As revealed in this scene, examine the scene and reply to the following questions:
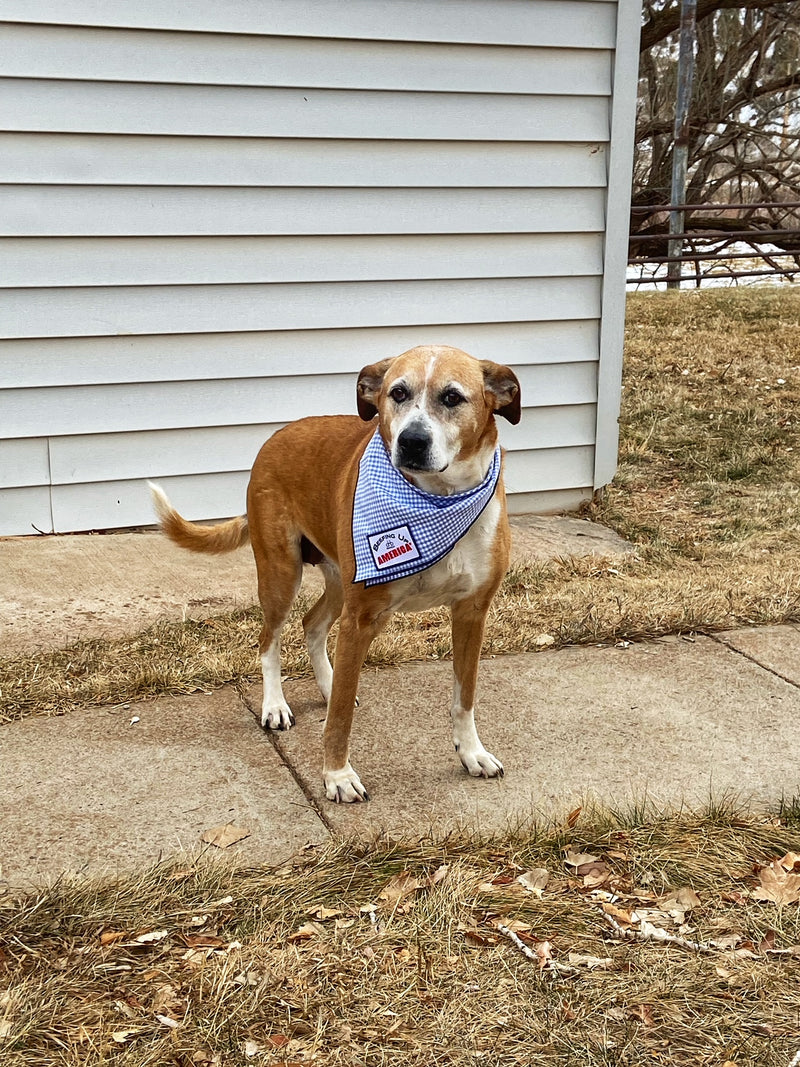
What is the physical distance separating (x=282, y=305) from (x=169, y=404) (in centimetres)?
80

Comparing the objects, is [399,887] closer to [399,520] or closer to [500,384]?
[399,520]

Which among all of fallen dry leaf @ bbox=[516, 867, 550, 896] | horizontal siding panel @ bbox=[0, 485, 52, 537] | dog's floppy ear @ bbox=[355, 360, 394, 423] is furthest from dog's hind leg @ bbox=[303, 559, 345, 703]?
horizontal siding panel @ bbox=[0, 485, 52, 537]

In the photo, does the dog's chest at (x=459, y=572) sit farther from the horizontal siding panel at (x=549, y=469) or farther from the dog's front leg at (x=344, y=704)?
the horizontal siding panel at (x=549, y=469)

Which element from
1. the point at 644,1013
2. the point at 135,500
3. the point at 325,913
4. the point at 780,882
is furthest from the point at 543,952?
the point at 135,500

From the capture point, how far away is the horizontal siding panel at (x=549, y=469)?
6.78 metres

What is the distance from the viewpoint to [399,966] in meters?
2.71

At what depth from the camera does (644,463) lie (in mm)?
8227

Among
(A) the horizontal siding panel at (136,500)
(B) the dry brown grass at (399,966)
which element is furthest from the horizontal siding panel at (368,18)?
(B) the dry brown grass at (399,966)

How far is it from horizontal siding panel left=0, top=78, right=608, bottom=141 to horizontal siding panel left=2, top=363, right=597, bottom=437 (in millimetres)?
1261

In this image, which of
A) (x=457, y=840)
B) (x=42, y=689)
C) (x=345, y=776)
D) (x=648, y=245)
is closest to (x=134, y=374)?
(x=42, y=689)

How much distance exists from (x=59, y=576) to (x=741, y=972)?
3.66m

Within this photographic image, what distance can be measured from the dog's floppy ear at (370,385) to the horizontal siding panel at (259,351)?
248 cm

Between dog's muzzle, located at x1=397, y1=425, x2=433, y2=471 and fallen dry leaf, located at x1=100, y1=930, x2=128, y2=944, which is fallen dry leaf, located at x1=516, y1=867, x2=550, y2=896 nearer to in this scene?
fallen dry leaf, located at x1=100, y1=930, x2=128, y2=944

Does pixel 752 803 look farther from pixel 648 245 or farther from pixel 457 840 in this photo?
pixel 648 245
